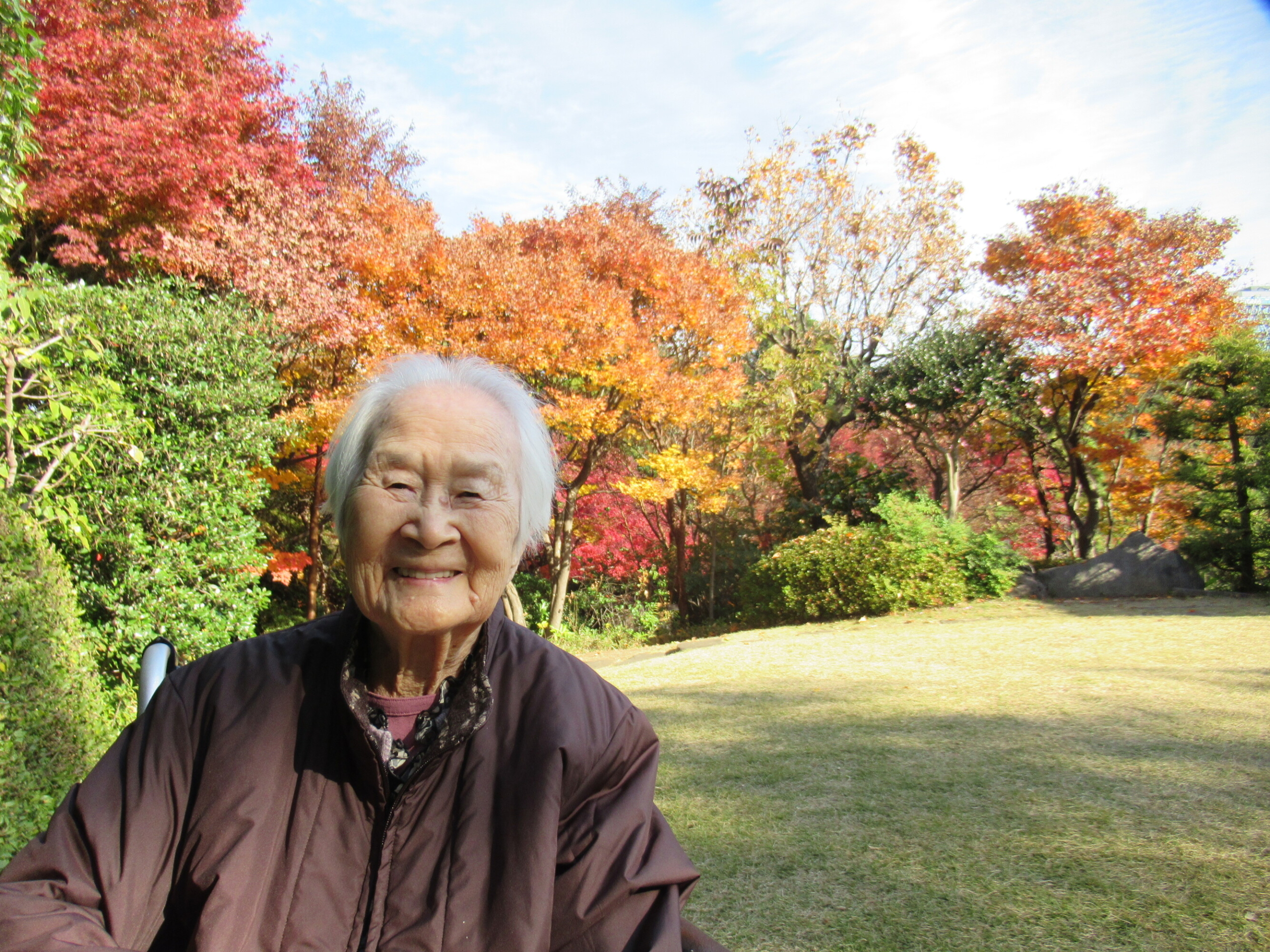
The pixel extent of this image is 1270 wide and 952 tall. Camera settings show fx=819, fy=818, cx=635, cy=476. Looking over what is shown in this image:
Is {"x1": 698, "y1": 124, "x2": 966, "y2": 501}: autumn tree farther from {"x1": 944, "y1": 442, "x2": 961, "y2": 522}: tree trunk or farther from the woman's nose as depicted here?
the woman's nose

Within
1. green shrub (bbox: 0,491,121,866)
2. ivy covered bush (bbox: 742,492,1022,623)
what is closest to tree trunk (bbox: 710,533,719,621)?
ivy covered bush (bbox: 742,492,1022,623)

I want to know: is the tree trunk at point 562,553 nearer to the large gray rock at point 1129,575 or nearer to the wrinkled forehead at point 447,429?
the large gray rock at point 1129,575

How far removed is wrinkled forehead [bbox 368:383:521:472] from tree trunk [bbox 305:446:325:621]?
9047mm

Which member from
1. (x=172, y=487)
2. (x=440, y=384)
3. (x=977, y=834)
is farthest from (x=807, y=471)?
(x=440, y=384)

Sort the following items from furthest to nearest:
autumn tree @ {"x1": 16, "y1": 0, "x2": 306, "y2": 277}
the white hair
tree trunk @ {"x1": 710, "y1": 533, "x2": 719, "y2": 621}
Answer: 1. tree trunk @ {"x1": 710, "y1": 533, "x2": 719, "y2": 621}
2. autumn tree @ {"x1": 16, "y1": 0, "x2": 306, "y2": 277}
3. the white hair

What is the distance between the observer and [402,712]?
1.53 metres

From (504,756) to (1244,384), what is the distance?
1181cm

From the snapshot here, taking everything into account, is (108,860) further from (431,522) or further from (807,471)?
(807,471)

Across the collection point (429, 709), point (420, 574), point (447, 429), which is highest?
point (447, 429)

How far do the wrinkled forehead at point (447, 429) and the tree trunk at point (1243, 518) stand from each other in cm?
1118

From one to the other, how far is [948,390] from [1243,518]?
4.00 m

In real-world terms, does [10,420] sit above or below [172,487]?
above

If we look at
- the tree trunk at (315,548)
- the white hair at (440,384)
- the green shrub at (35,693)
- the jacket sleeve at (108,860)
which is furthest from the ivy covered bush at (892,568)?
the jacket sleeve at (108,860)

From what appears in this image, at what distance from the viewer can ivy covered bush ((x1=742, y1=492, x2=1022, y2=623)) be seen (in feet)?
34.2
